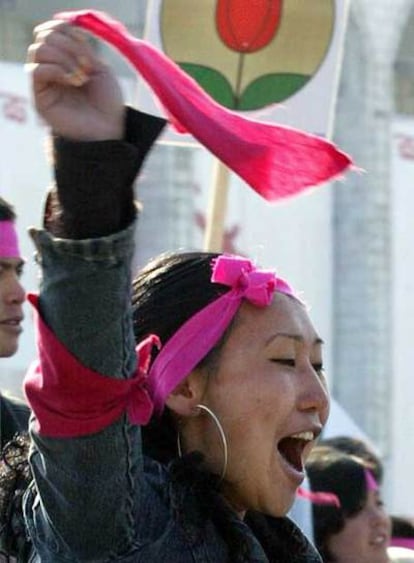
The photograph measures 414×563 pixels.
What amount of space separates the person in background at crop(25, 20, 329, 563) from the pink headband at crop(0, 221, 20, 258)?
8.45 ft

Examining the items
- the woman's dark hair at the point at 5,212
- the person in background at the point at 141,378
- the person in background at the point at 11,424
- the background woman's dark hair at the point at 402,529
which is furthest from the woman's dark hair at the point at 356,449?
the person in background at the point at 141,378

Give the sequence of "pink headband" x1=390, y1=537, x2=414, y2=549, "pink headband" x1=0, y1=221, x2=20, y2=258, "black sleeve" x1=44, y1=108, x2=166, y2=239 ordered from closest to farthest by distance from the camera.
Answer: "black sleeve" x1=44, y1=108, x2=166, y2=239
"pink headband" x1=0, y1=221, x2=20, y2=258
"pink headband" x1=390, y1=537, x2=414, y2=549

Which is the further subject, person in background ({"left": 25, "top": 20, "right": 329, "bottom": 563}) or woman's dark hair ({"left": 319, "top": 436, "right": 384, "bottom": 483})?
woman's dark hair ({"left": 319, "top": 436, "right": 384, "bottom": 483})

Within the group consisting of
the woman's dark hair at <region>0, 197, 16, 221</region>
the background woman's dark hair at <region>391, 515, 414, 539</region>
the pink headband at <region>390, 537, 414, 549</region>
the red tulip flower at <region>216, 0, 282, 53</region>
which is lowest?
the pink headband at <region>390, 537, 414, 549</region>

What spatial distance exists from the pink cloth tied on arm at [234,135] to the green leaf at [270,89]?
8.04 feet

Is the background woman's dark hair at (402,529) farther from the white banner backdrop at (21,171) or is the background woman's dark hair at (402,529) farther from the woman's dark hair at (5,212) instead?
the white banner backdrop at (21,171)

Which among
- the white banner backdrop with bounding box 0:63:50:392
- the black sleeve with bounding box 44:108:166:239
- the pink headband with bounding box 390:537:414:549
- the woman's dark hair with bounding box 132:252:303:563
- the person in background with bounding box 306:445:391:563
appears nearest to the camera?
the black sleeve with bounding box 44:108:166:239

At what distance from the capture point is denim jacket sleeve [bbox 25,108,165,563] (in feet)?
5.83

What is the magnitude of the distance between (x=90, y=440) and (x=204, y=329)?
1.04ft

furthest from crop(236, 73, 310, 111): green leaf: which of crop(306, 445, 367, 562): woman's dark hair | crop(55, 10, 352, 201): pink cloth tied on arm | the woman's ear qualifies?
crop(55, 10, 352, 201): pink cloth tied on arm

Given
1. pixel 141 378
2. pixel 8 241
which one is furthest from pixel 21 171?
pixel 141 378

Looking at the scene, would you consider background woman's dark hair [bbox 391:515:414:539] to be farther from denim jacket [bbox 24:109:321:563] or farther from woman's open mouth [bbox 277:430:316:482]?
denim jacket [bbox 24:109:321:563]

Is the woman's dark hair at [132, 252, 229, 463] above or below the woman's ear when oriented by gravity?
above

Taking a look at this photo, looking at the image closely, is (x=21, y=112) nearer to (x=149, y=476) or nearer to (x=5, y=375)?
(x=5, y=375)
